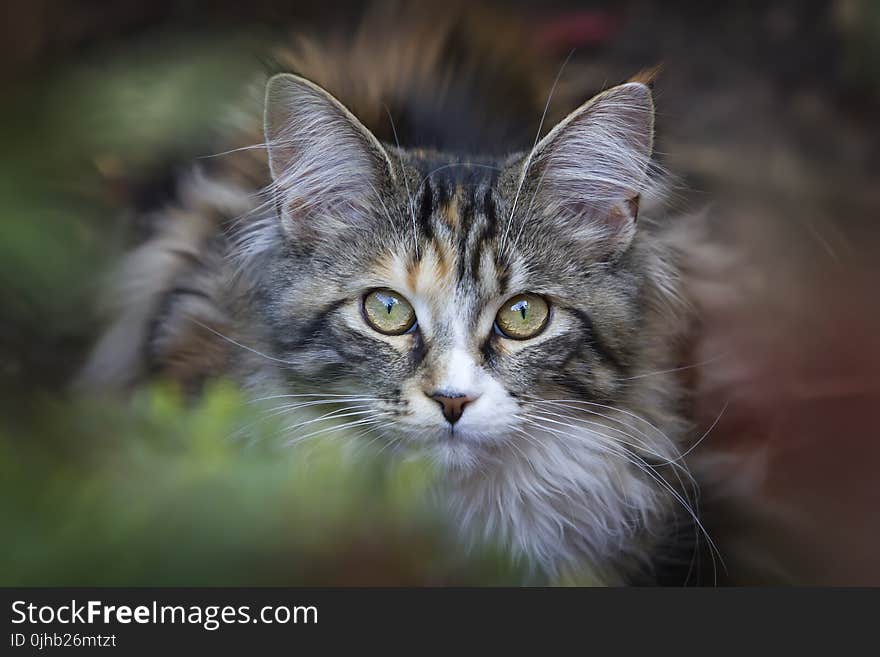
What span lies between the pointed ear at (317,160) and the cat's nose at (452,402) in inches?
12.5

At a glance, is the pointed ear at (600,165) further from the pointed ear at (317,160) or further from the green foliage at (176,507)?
the green foliage at (176,507)

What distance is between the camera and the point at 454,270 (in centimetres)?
131

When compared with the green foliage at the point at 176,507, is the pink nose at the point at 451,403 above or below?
above

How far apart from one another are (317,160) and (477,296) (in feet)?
1.03

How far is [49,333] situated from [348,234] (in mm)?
457

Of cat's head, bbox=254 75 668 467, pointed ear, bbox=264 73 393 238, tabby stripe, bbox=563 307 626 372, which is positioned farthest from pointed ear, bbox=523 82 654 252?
pointed ear, bbox=264 73 393 238

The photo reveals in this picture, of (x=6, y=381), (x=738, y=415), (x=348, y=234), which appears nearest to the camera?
(x=6, y=381)

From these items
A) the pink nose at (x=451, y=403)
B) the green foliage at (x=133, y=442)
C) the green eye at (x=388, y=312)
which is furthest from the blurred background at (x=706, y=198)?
the green eye at (x=388, y=312)

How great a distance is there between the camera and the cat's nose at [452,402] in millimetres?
1210

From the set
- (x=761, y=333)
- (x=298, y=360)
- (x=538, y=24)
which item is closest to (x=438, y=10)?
(x=538, y=24)

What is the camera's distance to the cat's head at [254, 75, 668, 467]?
1.28 metres

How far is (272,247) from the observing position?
1.42 m

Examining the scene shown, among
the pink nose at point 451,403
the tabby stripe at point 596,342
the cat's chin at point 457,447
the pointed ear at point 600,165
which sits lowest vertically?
the cat's chin at point 457,447

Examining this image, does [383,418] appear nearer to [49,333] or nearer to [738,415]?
[49,333]
